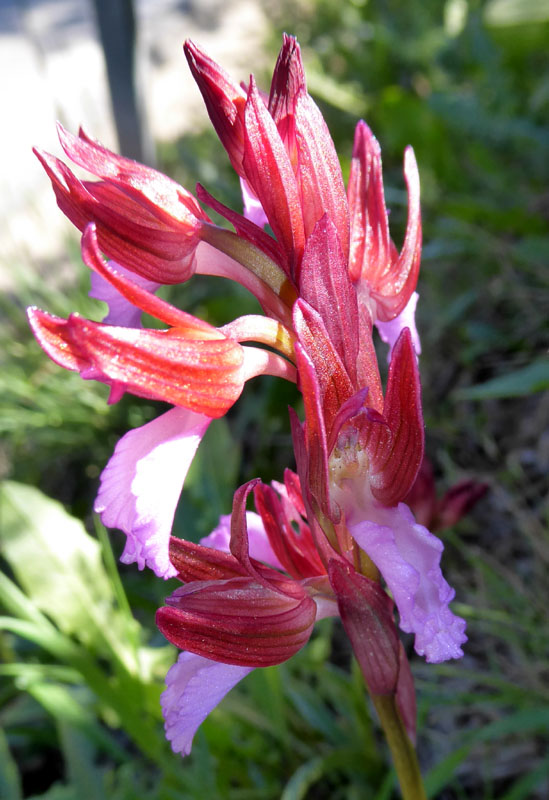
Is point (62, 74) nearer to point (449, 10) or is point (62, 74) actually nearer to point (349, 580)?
point (449, 10)

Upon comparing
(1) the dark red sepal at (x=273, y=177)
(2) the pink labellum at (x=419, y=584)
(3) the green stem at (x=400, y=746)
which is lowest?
(3) the green stem at (x=400, y=746)

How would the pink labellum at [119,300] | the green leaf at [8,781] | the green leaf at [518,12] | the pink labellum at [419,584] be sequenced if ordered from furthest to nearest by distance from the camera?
the green leaf at [518,12] < the green leaf at [8,781] < the pink labellum at [119,300] < the pink labellum at [419,584]

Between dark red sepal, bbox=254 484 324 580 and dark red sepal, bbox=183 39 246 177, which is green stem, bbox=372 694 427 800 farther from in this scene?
dark red sepal, bbox=183 39 246 177

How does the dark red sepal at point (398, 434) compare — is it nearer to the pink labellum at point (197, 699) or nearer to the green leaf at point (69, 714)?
the pink labellum at point (197, 699)

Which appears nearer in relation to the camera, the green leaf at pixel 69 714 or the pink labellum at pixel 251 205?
the pink labellum at pixel 251 205

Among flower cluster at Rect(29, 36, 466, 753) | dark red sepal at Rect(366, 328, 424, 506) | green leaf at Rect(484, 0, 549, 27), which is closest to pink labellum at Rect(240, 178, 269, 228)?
flower cluster at Rect(29, 36, 466, 753)

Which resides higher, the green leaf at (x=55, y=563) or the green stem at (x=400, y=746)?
the green stem at (x=400, y=746)

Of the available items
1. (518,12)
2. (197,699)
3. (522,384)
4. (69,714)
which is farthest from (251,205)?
(518,12)

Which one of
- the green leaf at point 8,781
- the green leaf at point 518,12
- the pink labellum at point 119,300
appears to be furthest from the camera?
the green leaf at point 518,12

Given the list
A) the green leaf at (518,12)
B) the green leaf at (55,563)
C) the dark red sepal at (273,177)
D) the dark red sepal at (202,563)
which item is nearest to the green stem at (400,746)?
the dark red sepal at (202,563)
